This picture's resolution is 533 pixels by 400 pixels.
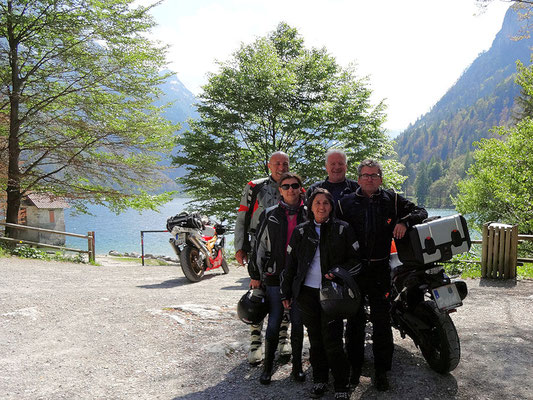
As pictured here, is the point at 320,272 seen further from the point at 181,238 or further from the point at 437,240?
the point at 181,238

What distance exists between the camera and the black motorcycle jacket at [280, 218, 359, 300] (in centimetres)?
291

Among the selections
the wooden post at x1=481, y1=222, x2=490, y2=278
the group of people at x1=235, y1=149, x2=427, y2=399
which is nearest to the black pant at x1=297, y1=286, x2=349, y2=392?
the group of people at x1=235, y1=149, x2=427, y2=399

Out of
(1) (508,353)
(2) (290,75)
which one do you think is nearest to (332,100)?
(2) (290,75)

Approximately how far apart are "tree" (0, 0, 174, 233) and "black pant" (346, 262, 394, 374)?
1154 cm

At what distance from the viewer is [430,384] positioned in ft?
10.1

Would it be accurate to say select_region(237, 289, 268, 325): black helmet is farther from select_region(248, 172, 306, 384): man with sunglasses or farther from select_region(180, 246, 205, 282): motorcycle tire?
select_region(180, 246, 205, 282): motorcycle tire

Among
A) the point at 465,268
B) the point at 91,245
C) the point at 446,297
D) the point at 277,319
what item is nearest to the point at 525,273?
the point at 465,268

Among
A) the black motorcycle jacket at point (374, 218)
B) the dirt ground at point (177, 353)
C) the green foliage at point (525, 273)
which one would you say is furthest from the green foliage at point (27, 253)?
the green foliage at point (525, 273)

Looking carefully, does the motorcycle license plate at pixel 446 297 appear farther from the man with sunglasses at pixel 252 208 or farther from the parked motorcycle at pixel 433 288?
the man with sunglasses at pixel 252 208

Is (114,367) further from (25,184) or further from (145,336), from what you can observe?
(25,184)

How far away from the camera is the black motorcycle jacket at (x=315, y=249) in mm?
2910

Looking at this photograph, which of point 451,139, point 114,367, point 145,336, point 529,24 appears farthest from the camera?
point 451,139

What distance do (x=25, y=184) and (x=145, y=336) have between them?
10.7 meters

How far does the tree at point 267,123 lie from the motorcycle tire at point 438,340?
1097 cm
